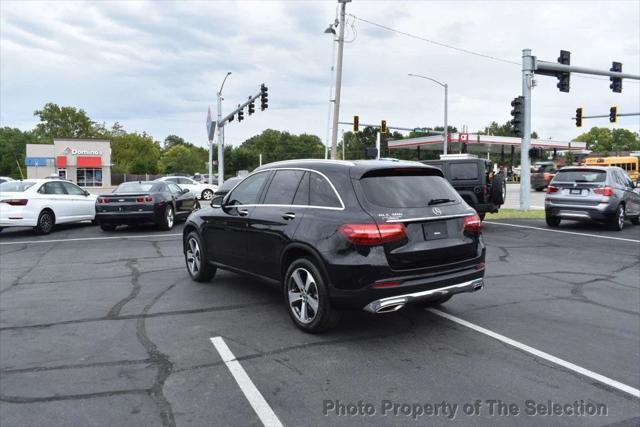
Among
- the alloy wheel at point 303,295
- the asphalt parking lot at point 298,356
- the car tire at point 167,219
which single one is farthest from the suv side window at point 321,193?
the car tire at point 167,219

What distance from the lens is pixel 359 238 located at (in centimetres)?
442

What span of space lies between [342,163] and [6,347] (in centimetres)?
364

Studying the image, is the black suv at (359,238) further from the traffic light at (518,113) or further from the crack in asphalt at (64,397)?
the traffic light at (518,113)

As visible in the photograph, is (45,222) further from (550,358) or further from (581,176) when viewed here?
(581,176)

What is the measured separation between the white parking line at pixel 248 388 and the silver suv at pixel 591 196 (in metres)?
11.9

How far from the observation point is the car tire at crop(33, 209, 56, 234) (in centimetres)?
A: 1348

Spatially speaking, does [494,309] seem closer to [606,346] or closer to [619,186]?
[606,346]

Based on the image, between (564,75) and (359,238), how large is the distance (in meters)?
20.8

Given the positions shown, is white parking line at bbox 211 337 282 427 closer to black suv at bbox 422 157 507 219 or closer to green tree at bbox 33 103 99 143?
black suv at bbox 422 157 507 219

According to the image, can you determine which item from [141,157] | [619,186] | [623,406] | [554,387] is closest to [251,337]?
[554,387]

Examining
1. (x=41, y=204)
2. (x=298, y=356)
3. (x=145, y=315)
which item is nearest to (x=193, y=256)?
(x=145, y=315)

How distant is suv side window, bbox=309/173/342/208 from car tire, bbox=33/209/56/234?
1105 cm

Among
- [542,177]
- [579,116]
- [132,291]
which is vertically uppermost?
[579,116]

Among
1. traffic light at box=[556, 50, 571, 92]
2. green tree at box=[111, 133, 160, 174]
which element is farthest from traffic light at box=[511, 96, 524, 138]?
green tree at box=[111, 133, 160, 174]
